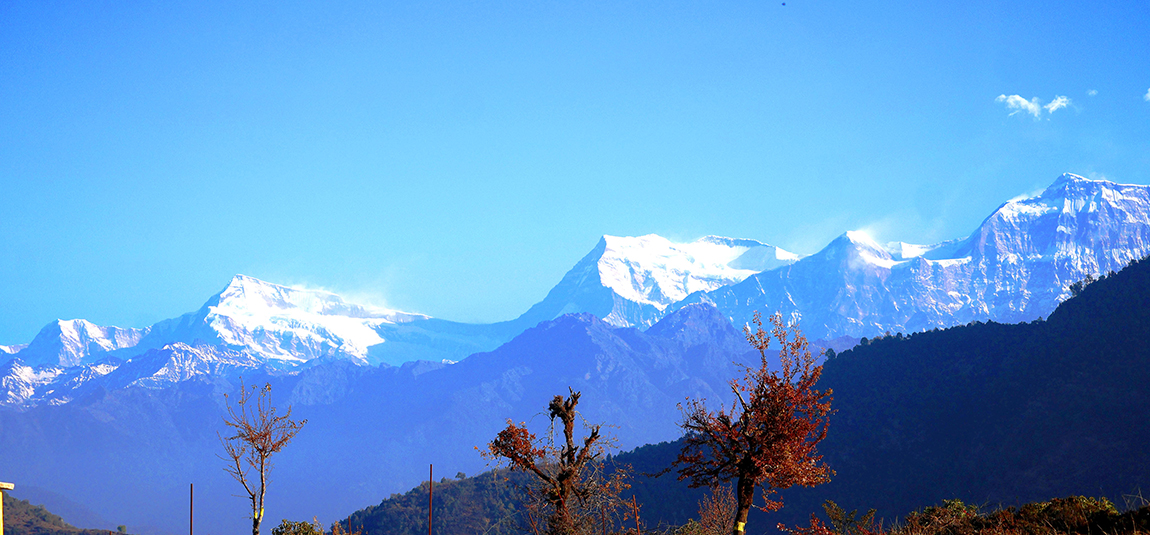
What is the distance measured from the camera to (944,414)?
14312 centimetres

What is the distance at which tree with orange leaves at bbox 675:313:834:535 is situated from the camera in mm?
18281

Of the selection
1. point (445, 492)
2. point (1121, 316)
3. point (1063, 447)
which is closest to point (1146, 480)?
point (1063, 447)

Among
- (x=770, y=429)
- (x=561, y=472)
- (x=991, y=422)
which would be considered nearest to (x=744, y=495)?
(x=770, y=429)

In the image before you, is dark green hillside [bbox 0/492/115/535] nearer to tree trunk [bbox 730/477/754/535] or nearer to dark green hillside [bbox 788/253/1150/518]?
dark green hillside [bbox 788/253/1150/518]

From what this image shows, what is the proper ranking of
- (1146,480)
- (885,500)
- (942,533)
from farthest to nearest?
1. (885,500)
2. (1146,480)
3. (942,533)

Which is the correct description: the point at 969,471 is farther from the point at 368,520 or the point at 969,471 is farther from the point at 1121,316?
the point at 368,520

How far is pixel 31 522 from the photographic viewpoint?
5999 inches

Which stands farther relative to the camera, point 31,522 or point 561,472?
point 31,522

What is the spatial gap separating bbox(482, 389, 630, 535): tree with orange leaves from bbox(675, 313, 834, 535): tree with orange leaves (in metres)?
4.78

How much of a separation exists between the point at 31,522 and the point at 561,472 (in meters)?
164

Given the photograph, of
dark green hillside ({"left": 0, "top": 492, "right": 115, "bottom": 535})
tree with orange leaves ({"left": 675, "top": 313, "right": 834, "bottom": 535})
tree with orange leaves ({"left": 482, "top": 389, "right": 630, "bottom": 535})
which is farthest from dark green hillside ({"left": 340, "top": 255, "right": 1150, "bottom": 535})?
tree with orange leaves ({"left": 675, "top": 313, "right": 834, "bottom": 535})

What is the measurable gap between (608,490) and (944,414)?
134m

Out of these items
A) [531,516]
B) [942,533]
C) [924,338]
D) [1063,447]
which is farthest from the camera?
[924,338]

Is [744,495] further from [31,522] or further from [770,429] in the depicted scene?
[31,522]
